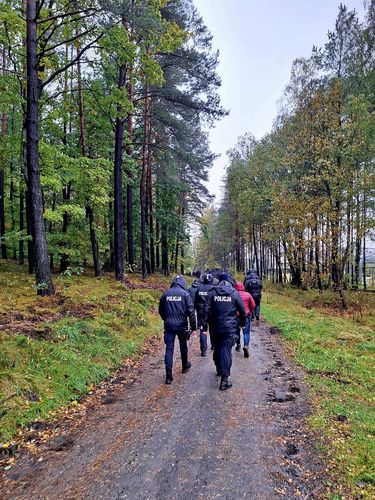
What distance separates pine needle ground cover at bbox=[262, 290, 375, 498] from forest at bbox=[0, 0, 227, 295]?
817 centimetres

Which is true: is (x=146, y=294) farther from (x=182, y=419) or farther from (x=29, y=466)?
(x=29, y=466)

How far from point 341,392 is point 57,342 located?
19.3 ft

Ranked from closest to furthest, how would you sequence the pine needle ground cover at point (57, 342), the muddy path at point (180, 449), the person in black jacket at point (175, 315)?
the muddy path at point (180, 449), the pine needle ground cover at point (57, 342), the person in black jacket at point (175, 315)

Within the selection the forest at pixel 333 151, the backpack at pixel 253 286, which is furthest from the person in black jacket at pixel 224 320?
the forest at pixel 333 151

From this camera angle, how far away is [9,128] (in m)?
20.0

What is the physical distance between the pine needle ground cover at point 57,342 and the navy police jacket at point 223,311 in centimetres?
258

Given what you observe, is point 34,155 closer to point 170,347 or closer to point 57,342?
point 57,342

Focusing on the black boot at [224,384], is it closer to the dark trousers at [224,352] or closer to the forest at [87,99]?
the dark trousers at [224,352]

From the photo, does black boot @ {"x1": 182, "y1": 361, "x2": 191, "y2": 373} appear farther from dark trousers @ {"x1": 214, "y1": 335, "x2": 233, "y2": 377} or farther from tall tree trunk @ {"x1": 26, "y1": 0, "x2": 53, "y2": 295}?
tall tree trunk @ {"x1": 26, "y1": 0, "x2": 53, "y2": 295}

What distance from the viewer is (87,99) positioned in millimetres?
14430

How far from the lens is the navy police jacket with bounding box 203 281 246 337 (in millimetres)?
6243

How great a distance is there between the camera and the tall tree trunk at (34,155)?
9602mm

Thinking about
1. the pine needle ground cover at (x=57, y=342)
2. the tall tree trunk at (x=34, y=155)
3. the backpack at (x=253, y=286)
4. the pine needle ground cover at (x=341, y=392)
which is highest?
the tall tree trunk at (x=34, y=155)

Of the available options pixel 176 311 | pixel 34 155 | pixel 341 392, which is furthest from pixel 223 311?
pixel 34 155
